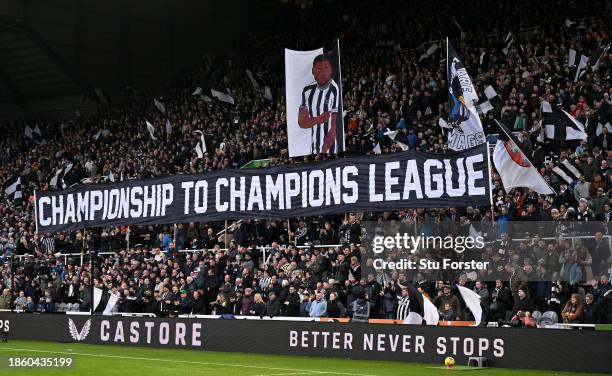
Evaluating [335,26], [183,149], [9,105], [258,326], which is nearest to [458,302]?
[258,326]

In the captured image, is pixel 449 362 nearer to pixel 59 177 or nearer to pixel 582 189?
pixel 582 189

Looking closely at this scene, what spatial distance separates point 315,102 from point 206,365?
7.51m

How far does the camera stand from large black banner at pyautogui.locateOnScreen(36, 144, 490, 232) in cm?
2262

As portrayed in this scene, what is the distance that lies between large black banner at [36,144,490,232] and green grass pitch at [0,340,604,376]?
11.5 ft

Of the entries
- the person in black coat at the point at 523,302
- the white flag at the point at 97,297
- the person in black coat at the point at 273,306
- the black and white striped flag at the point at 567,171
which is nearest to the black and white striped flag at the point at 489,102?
the black and white striped flag at the point at 567,171

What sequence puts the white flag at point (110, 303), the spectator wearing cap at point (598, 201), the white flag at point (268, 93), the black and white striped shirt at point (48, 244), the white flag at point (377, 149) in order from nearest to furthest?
the spectator wearing cap at point (598, 201) → the white flag at point (110, 303) → the white flag at point (377, 149) → the black and white striped shirt at point (48, 244) → the white flag at point (268, 93)

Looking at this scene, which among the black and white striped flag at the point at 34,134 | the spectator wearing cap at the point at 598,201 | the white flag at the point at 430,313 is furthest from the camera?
the black and white striped flag at the point at 34,134

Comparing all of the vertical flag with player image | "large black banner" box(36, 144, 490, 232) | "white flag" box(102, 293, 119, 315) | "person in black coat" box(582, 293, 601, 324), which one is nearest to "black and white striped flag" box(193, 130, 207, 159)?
"white flag" box(102, 293, 119, 315)

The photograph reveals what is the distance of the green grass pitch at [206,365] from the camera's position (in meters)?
20.3

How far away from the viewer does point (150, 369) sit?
21.5 m

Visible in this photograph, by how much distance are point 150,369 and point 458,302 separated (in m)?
6.60

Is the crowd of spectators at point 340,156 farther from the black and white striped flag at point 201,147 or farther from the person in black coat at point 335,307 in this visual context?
the black and white striped flag at point 201,147

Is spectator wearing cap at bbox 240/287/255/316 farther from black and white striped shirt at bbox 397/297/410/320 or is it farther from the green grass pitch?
black and white striped shirt at bbox 397/297/410/320

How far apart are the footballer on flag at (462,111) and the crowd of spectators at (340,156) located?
160 cm
